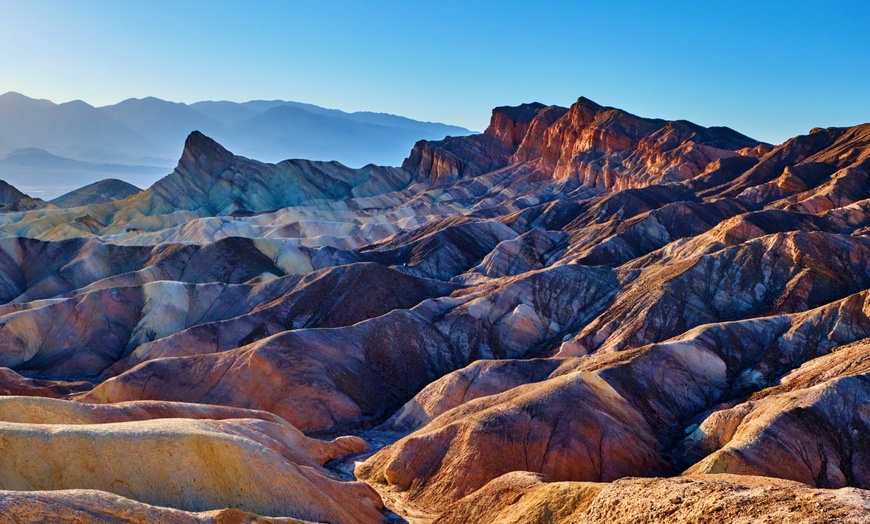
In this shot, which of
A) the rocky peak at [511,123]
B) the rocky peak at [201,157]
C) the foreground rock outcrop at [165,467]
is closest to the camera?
the foreground rock outcrop at [165,467]

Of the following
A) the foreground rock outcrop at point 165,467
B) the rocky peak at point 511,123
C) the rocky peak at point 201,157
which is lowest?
the foreground rock outcrop at point 165,467

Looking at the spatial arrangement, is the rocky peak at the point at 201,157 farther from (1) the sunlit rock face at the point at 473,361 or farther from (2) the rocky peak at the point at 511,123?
(2) the rocky peak at the point at 511,123

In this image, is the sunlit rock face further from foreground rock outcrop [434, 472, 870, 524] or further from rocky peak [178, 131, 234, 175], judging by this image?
rocky peak [178, 131, 234, 175]

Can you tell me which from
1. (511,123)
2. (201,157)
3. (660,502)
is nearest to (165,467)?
(660,502)

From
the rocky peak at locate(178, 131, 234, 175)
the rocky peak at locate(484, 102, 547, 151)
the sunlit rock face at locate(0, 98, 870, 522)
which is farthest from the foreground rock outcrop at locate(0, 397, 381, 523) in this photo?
the rocky peak at locate(484, 102, 547, 151)

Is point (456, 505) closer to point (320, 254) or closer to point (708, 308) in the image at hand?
point (708, 308)

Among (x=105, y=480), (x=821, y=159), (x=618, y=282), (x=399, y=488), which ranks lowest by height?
(x=399, y=488)

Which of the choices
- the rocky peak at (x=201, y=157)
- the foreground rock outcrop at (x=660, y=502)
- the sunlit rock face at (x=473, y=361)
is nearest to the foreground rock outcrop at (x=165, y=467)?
the sunlit rock face at (x=473, y=361)

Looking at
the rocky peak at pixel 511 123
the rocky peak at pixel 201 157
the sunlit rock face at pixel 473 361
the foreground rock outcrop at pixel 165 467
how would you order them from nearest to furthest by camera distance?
the foreground rock outcrop at pixel 165 467 → the sunlit rock face at pixel 473 361 → the rocky peak at pixel 201 157 → the rocky peak at pixel 511 123

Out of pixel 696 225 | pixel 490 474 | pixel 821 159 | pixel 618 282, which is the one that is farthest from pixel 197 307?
pixel 821 159
